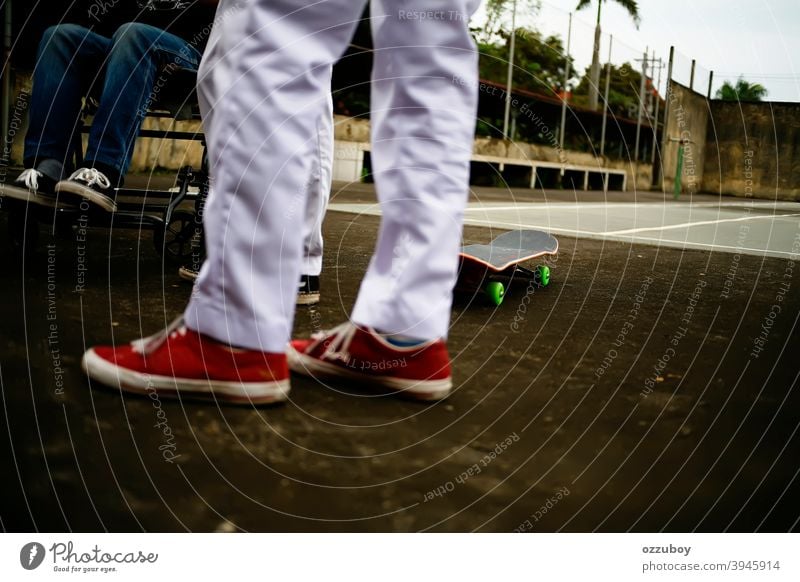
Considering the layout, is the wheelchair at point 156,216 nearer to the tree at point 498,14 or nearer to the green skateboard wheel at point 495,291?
the green skateboard wheel at point 495,291

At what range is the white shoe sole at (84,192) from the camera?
211cm

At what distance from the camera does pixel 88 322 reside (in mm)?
1659

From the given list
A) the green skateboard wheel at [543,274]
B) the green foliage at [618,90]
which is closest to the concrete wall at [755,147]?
the green foliage at [618,90]

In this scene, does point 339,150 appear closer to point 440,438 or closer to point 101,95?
point 101,95

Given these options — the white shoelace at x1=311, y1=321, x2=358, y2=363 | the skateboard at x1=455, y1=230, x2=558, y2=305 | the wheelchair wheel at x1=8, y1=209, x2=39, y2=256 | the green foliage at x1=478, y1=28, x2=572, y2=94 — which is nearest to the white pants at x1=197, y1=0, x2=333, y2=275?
the white shoelace at x1=311, y1=321, x2=358, y2=363

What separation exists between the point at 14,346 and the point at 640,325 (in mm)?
1415

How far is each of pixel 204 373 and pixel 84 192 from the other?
1120mm

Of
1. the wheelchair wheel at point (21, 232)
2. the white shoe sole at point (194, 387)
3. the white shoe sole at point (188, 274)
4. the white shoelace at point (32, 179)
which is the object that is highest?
the white shoelace at point (32, 179)

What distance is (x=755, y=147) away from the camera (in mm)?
25422

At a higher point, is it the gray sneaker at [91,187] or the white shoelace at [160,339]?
the gray sneaker at [91,187]

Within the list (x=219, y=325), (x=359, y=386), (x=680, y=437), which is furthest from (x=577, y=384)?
(x=219, y=325)

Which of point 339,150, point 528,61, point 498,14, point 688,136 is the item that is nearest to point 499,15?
point 498,14

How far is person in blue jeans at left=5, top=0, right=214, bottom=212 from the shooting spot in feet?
7.25

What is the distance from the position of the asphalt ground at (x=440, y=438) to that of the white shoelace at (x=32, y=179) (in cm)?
26
